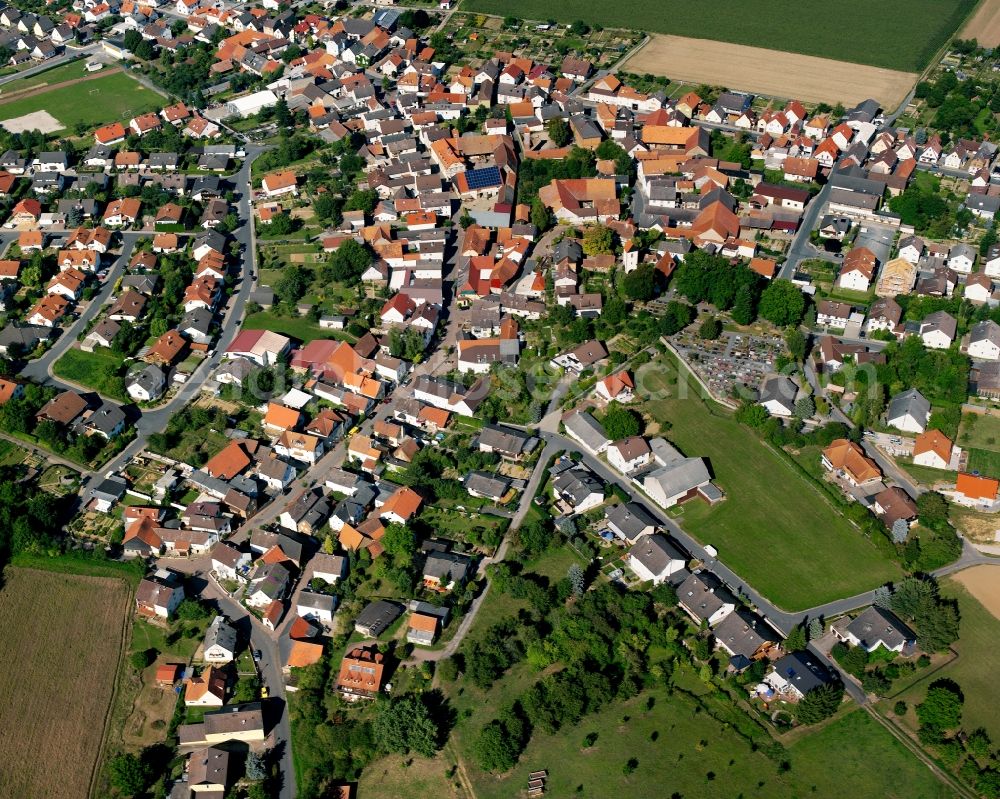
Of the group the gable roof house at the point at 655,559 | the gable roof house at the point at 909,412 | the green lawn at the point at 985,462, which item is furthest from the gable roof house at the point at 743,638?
the gable roof house at the point at 909,412

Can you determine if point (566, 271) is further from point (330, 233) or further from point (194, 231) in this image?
point (194, 231)

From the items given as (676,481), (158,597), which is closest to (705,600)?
(676,481)

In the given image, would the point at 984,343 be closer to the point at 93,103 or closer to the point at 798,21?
the point at 798,21


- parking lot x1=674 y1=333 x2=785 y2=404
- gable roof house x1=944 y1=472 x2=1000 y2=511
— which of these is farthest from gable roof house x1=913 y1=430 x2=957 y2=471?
parking lot x1=674 y1=333 x2=785 y2=404

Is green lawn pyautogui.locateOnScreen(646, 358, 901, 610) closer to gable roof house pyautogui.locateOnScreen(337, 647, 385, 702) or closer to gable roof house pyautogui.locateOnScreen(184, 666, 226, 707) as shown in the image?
gable roof house pyautogui.locateOnScreen(337, 647, 385, 702)

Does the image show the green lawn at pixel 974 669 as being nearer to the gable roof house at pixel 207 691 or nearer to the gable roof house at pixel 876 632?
the gable roof house at pixel 876 632
